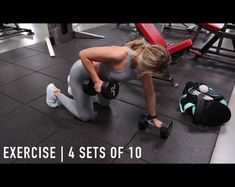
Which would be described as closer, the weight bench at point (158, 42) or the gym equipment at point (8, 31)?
the weight bench at point (158, 42)

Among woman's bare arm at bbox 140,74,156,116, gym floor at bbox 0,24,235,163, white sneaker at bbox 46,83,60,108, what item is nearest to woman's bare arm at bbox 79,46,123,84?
woman's bare arm at bbox 140,74,156,116

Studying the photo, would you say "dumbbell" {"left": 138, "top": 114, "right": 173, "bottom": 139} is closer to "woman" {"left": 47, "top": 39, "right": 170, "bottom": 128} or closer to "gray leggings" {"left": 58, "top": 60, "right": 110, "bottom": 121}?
"woman" {"left": 47, "top": 39, "right": 170, "bottom": 128}

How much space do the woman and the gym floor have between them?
0.25 metres

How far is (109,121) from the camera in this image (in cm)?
214

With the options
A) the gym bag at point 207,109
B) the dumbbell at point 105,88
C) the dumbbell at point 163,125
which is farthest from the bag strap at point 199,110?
the dumbbell at point 105,88

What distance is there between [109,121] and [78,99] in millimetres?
414

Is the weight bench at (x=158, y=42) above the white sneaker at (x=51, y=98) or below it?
above

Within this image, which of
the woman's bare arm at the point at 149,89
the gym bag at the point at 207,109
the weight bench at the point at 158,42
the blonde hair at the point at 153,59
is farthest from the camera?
the weight bench at the point at 158,42

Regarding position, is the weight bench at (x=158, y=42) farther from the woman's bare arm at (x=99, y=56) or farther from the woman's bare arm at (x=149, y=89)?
the woman's bare arm at (x=99, y=56)

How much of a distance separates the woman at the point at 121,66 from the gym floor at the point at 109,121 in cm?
25

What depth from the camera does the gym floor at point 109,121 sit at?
5.93 feet

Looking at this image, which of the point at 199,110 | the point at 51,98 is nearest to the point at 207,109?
the point at 199,110

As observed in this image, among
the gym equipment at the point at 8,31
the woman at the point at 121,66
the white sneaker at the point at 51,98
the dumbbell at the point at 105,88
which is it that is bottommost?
the white sneaker at the point at 51,98

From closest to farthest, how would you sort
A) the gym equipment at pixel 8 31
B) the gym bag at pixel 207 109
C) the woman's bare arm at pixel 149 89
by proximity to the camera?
the woman's bare arm at pixel 149 89 < the gym bag at pixel 207 109 < the gym equipment at pixel 8 31
